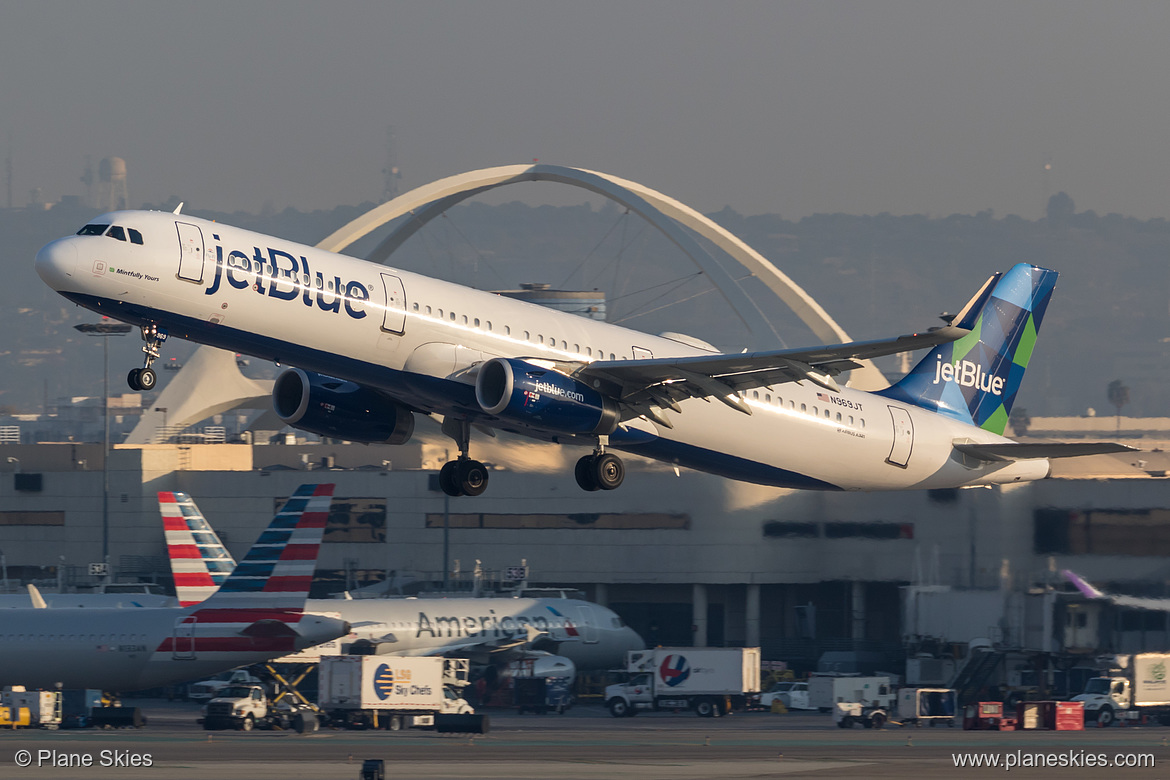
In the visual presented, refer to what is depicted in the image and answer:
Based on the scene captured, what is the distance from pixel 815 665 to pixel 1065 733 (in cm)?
1704

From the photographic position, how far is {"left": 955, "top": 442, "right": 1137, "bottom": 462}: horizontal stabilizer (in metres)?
38.9

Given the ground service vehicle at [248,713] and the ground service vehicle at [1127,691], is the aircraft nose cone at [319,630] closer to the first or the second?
the ground service vehicle at [248,713]

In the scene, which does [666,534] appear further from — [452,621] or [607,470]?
[607,470]

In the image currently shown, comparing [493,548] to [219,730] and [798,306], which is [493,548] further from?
[798,306]

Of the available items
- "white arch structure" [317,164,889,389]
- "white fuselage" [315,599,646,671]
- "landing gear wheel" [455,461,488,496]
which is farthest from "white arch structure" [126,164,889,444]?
"landing gear wheel" [455,461,488,496]

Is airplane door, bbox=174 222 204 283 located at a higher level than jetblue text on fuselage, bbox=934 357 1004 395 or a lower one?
higher

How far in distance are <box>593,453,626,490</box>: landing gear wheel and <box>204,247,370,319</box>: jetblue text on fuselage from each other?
7.42 metres

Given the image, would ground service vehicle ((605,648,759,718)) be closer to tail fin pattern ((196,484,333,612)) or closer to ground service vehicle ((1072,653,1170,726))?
ground service vehicle ((1072,653,1170,726))

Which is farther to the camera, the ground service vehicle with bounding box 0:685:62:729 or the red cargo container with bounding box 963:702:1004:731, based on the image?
the red cargo container with bounding box 963:702:1004:731

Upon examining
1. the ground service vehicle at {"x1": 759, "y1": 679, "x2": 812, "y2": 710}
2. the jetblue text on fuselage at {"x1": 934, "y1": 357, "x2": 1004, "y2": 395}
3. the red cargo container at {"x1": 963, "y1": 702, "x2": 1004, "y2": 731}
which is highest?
the jetblue text on fuselage at {"x1": 934, "y1": 357, "x2": 1004, "y2": 395}

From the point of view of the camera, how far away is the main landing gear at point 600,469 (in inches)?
1449

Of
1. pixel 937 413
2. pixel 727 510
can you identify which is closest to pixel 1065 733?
pixel 937 413

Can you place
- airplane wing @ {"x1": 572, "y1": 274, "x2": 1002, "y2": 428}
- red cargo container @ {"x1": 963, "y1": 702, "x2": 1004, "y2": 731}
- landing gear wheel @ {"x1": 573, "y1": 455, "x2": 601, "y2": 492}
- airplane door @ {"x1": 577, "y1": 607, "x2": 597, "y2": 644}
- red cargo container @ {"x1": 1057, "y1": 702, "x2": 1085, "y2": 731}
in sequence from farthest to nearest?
airplane door @ {"x1": 577, "y1": 607, "x2": 597, "y2": 644}, red cargo container @ {"x1": 963, "y1": 702, "x2": 1004, "y2": 731}, red cargo container @ {"x1": 1057, "y1": 702, "x2": 1085, "y2": 731}, landing gear wheel @ {"x1": 573, "y1": 455, "x2": 601, "y2": 492}, airplane wing @ {"x1": 572, "y1": 274, "x2": 1002, "y2": 428}

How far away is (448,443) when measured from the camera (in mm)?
99125
